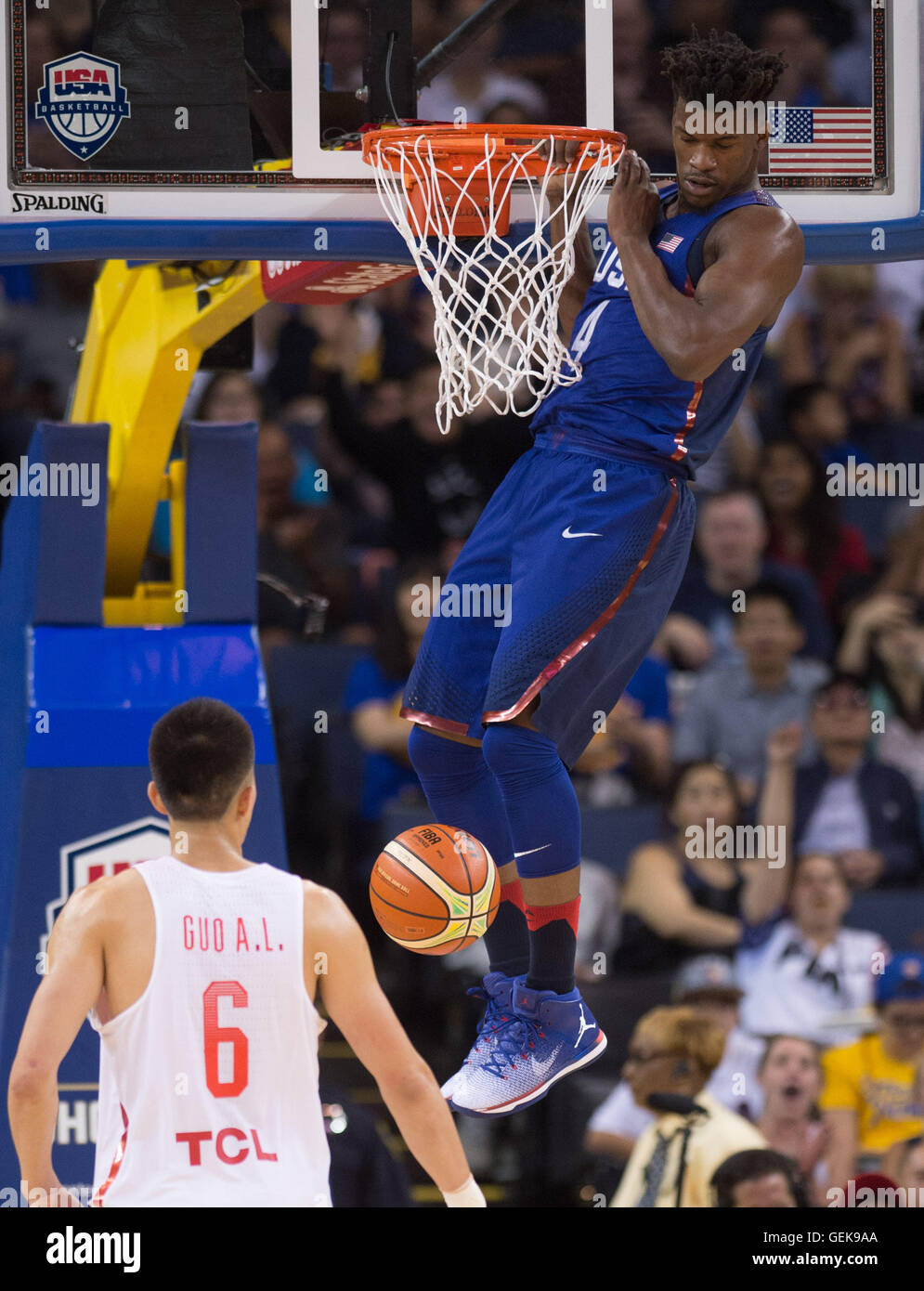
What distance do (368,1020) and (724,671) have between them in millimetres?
3939

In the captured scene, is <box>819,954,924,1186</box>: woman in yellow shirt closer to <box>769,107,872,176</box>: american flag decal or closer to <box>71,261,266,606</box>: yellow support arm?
<box>71,261,266,606</box>: yellow support arm

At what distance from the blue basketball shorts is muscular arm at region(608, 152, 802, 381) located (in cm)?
36

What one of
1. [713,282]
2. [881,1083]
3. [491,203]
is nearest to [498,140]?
[491,203]

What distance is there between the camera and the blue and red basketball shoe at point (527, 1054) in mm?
4059

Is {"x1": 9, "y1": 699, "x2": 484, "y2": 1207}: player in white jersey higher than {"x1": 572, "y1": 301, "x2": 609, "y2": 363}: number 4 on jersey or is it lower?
lower

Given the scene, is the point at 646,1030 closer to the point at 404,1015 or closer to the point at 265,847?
the point at 404,1015

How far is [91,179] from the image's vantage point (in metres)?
4.41

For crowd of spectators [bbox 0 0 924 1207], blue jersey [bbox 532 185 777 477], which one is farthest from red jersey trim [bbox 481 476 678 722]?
crowd of spectators [bbox 0 0 924 1207]

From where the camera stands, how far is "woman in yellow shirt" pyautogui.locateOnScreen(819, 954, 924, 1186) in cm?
638

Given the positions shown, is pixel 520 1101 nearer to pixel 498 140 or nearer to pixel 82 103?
pixel 498 140

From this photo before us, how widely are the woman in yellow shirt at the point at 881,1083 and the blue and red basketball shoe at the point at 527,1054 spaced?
2.55 m

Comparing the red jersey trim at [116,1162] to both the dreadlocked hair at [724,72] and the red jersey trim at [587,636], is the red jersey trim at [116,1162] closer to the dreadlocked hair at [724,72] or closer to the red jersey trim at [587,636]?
the red jersey trim at [587,636]

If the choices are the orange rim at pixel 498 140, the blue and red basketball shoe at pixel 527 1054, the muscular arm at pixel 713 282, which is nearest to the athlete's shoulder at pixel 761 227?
the muscular arm at pixel 713 282

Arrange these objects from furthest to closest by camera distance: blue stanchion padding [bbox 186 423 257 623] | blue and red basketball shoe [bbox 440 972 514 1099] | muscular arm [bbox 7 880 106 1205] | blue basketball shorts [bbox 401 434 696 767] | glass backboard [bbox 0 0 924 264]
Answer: blue stanchion padding [bbox 186 423 257 623]
glass backboard [bbox 0 0 924 264]
blue and red basketball shoe [bbox 440 972 514 1099]
blue basketball shorts [bbox 401 434 696 767]
muscular arm [bbox 7 880 106 1205]
